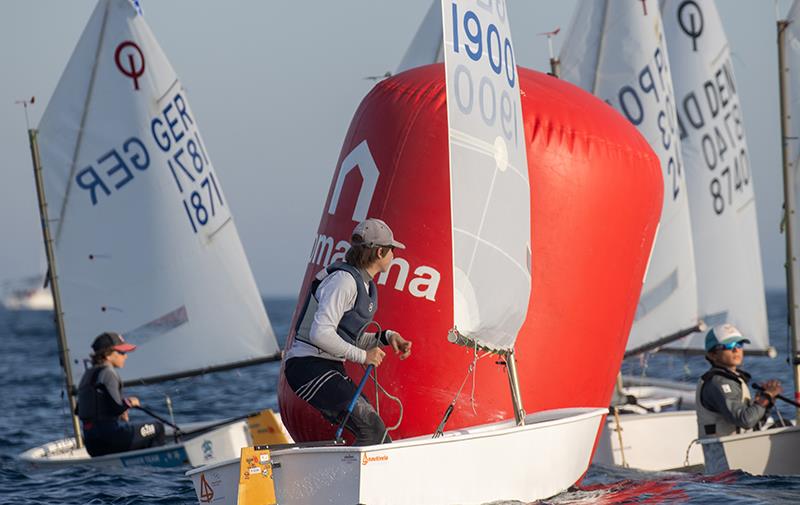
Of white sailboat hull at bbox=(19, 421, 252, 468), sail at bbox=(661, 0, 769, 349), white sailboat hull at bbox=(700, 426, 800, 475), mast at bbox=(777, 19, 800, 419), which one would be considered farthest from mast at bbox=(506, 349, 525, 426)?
sail at bbox=(661, 0, 769, 349)

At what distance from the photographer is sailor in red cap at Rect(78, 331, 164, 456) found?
10.5 metres

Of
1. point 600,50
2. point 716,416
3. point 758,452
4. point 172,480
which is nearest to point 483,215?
point 716,416

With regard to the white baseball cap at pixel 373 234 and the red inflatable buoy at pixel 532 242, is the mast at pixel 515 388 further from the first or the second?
the white baseball cap at pixel 373 234

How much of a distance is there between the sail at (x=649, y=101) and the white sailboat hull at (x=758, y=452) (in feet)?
15.9

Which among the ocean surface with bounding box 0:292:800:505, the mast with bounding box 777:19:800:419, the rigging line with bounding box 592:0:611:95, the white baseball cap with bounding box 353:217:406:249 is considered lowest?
the ocean surface with bounding box 0:292:800:505

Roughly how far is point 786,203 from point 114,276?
6.30 metres

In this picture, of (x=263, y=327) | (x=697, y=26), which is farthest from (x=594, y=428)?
(x=697, y=26)

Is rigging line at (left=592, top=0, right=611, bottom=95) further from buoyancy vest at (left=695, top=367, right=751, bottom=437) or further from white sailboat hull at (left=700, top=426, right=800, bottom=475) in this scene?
white sailboat hull at (left=700, top=426, right=800, bottom=475)

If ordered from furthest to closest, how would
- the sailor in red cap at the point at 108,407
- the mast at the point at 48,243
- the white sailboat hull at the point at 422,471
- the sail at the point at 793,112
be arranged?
the mast at the point at 48,243, the sail at the point at 793,112, the sailor in red cap at the point at 108,407, the white sailboat hull at the point at 422,471

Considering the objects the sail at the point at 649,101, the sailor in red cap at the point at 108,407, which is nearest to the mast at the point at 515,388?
the sailor in red cap at the point at 108,407

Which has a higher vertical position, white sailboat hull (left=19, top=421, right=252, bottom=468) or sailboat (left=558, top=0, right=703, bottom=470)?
sailboat (left=558, top=0, right=703, bottom=470)

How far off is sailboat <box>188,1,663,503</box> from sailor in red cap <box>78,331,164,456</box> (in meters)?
2.77

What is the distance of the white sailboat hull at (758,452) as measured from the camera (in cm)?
823

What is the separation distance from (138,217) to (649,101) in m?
5.19
